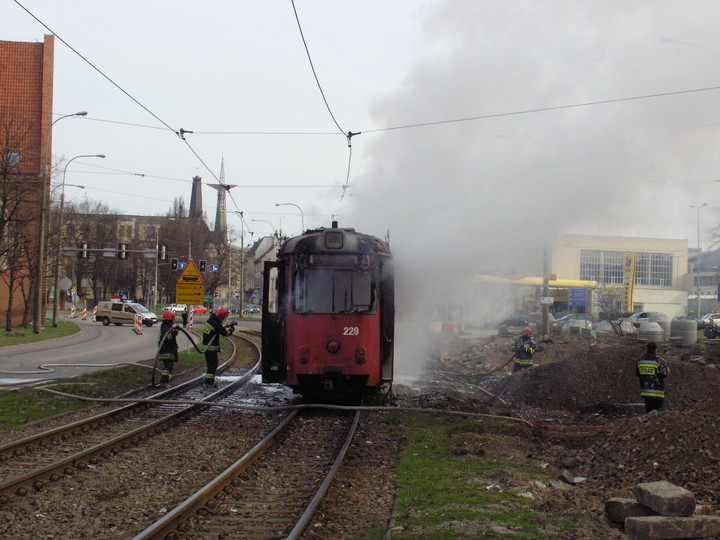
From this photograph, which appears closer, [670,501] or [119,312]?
[670,501]

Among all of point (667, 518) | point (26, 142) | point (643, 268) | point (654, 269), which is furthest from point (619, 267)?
point (667, 518)

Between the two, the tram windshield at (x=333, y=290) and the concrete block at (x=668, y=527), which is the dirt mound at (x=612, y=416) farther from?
the tram windshield at (x=333, y=290)

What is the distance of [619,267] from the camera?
59.8 meters

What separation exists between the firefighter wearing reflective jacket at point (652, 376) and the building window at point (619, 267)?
143 ft

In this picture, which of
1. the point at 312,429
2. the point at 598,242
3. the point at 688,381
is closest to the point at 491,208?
the point at 688,381

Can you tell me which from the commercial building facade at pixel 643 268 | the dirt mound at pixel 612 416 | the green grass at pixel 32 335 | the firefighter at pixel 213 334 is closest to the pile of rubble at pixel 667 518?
the dirt mound at pixel 612 416

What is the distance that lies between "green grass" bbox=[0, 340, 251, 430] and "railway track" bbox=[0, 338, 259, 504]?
1.13 m

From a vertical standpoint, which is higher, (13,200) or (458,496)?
(13,200)

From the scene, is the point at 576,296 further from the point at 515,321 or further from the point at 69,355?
the point at 69,355

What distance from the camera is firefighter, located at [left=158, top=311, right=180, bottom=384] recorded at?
51.6 ft

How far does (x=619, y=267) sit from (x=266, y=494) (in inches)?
2260

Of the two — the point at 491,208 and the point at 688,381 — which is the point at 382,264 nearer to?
the point at 491,208

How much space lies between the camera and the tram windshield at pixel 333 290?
12398mm

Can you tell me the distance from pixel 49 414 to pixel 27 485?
16.4ft
